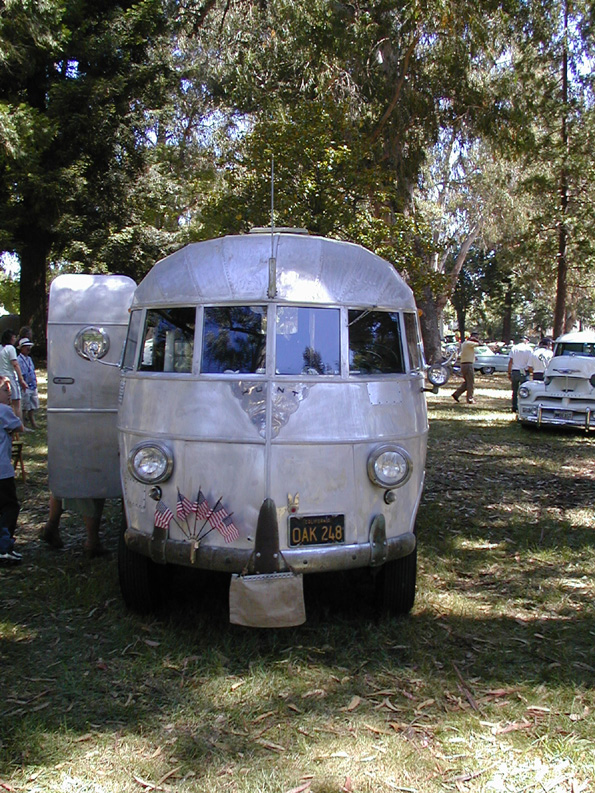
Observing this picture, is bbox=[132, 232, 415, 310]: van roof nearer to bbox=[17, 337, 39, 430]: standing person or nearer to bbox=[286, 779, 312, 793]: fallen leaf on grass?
bbox=[286, 779, 312, 793]: fallen leaf on grass

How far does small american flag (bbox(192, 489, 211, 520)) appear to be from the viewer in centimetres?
499

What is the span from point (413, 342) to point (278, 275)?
4.15 feet

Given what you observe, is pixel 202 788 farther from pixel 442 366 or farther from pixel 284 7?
pixel 284 7

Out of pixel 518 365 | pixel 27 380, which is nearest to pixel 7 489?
pixel 27 380

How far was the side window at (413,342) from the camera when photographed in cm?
596

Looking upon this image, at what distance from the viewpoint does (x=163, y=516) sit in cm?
509

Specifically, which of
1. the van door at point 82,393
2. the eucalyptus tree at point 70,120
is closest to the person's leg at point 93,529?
the van door at point 82,393

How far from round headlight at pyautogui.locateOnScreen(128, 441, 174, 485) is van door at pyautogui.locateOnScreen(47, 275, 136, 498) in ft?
5.02

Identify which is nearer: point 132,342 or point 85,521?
point 132,342

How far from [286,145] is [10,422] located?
932 cm

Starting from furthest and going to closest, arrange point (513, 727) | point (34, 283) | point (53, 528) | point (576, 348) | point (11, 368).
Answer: point (34, 283) < point (576, 348) < point (11, 368) < point (53, 528) < point (513, 727)

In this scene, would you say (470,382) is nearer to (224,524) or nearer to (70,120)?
(70,120)

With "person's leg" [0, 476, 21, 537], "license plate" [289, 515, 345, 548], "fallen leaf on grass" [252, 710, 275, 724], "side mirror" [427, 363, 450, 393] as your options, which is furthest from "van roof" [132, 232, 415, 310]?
"fallen leaf on grass" [252, 710, 275, 724]

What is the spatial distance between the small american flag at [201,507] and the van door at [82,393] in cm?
183
